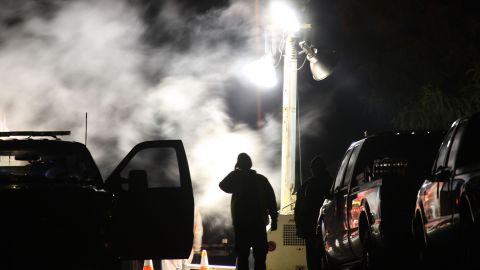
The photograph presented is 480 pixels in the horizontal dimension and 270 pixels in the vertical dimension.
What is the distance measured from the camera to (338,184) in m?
13.5

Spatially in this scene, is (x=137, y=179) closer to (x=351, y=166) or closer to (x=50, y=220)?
(x=50, y=220)

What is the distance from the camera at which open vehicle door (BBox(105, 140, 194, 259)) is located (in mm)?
10125

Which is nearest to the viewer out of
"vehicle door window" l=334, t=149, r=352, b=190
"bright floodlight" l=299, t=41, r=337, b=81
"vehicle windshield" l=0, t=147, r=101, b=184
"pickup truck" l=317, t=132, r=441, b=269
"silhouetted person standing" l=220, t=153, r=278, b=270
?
"pickup truck" l=317, t=132, r=441, b=269

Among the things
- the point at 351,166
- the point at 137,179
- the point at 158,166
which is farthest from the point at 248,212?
the point at 158,166

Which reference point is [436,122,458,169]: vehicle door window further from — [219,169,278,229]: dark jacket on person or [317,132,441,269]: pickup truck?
[219,169,278,229]: dark jacket on person

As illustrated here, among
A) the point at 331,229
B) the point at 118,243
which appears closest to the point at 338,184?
the point at 331,229

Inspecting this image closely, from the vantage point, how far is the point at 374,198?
10594mm

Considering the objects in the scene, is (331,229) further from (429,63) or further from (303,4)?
(429,63)

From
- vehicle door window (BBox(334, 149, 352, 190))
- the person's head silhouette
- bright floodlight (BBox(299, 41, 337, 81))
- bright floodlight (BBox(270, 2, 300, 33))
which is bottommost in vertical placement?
vehicle door window (BBox(334, 149, 352, 190))

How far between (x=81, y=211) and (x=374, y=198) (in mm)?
3015

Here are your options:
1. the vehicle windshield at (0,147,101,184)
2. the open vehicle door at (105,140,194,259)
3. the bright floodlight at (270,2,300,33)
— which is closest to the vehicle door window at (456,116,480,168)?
the open vehicle door at (105,140,194,259)

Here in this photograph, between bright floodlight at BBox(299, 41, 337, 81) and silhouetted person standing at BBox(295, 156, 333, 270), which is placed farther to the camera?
bright floodlight at BBox(299, 41, 337, 81)

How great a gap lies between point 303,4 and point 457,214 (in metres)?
11.6

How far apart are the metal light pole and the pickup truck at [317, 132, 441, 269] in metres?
4.61
